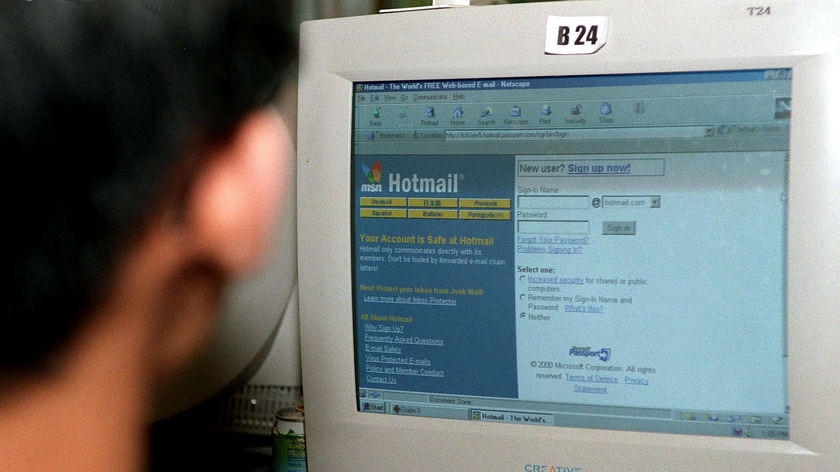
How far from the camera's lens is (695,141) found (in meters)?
0.72

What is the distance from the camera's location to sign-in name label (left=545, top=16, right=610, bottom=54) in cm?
74

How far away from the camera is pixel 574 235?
0.75 meters

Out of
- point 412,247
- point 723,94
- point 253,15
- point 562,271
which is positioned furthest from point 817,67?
point 253,15

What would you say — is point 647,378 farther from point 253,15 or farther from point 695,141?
point 253,15

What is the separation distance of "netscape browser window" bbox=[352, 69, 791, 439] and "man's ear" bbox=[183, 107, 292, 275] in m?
0.41

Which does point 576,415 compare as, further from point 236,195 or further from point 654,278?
point 236,195

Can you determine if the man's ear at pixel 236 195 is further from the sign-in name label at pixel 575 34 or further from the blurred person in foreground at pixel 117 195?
the sign-in name label at pixel 575 34

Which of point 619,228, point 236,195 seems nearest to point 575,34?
point 619,228

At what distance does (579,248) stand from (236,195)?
45 centimetres

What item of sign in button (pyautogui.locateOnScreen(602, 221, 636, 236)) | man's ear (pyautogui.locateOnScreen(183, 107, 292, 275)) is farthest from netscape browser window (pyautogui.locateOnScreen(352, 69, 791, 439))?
man's ear (pyautogui.locateOnScreen(183, 107, 292, 275))

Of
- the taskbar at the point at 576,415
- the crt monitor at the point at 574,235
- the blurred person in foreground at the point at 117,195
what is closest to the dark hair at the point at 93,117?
the blurred person in foreground at the point at 117,195

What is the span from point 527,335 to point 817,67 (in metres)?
0.36

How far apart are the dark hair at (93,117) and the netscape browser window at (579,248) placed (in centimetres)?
47

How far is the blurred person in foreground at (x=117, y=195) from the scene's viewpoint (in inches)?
10.4
